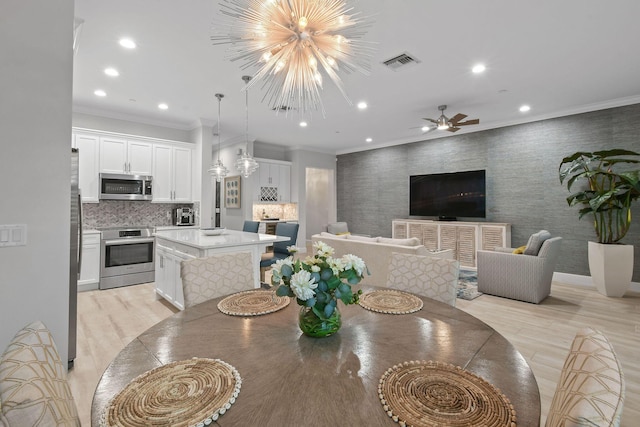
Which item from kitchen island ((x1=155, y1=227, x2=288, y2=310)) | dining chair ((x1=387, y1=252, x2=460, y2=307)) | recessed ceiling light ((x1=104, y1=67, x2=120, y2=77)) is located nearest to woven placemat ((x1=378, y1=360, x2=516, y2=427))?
dining chair ((x1=387, y1=252, x2=460, y2=307))

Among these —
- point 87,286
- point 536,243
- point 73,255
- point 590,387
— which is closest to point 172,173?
point 87,286

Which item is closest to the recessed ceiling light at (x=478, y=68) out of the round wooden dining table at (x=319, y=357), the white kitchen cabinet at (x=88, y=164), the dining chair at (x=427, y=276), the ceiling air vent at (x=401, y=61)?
the ceiling air vent at (x=401, y=61)

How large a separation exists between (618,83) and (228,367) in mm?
5514

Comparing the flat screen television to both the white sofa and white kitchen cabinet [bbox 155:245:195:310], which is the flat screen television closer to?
the white sofa

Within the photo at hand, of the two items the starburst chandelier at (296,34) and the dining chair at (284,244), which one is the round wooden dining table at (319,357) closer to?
the starburst chandelier at (296,34)

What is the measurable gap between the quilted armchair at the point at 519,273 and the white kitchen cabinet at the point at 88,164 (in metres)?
5.71

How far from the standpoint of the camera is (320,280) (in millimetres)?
1137

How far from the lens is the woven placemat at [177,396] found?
734mm

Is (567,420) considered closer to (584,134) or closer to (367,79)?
(367,79)

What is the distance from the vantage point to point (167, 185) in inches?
211

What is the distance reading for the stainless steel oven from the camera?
4406mm

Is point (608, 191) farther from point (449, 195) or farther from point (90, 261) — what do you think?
point (90, 261)

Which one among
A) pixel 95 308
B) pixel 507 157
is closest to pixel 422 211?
pixel 507 157

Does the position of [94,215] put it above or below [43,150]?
below
